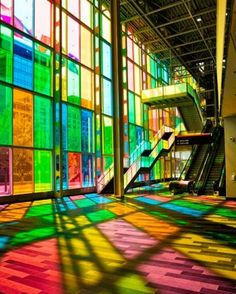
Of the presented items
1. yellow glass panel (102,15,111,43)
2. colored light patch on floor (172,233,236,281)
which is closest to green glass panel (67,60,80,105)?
yellow glass panel (102,15,111,43)

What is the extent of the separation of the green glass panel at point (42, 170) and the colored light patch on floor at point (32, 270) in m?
8.33

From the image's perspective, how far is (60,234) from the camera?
5.99m

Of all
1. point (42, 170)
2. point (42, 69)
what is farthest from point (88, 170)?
point (42, 69)

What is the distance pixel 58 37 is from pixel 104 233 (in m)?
10.9

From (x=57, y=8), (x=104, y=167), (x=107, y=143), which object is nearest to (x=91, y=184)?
(x=104, y=167)

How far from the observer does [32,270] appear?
3.82 metres

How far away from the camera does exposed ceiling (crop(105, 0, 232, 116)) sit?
18516 millimetres

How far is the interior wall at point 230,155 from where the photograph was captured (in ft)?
39.6

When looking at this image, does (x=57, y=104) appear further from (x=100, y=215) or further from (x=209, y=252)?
(x=209, y=252)

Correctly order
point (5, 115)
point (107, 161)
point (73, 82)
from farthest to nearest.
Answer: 1. point (107, 161)
2. point (73, 82)
3. point (5, 115)

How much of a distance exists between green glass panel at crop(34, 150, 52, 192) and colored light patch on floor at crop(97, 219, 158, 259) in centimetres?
677

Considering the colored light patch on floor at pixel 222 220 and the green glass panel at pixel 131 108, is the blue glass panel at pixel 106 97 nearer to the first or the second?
the green glass panel at pixel 131 108

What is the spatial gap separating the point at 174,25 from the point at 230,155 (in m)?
13.0

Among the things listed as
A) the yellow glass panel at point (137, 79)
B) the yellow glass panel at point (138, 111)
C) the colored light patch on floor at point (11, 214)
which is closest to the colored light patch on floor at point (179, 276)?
the colored light patch on floor at point (11, 214)
